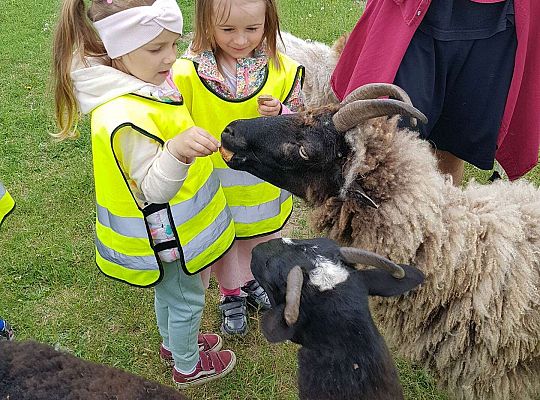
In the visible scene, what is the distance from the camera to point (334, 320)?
2.06 meters

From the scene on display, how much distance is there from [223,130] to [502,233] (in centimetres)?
146

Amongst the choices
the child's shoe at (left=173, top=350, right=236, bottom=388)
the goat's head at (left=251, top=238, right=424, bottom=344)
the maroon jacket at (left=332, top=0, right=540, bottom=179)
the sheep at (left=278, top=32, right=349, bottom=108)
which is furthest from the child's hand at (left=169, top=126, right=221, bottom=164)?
the sheep at (left=278, top=32, right=349, bottom=108)

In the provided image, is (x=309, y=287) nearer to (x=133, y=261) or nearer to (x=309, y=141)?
(x=309, y=141)

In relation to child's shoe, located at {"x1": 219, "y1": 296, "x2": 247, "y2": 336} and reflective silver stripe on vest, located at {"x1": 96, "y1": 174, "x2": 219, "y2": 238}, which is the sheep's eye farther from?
child's shoe, located at {"x1": 219, "y1": 296, "x2": 247, "y2": 336}

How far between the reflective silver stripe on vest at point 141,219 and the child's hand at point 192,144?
40 cm

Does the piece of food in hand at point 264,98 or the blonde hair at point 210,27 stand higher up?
the blonde hair at point 210,27

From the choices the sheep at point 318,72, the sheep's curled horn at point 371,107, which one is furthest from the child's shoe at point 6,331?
the sheep at point 318,72

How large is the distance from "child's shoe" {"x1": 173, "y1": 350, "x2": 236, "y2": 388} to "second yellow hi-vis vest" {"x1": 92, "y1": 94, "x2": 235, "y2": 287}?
3.11 ft

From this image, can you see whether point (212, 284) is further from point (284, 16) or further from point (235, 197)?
point (284, 16)

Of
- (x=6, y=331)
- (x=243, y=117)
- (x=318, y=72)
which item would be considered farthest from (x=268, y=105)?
(x=318, y=72)

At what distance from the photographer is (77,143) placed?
6.34m

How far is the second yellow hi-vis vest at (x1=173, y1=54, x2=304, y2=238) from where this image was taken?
9.69ft

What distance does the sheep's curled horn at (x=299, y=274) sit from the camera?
6.45 feet

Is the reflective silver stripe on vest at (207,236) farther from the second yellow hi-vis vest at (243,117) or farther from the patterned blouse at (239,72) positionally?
the patterned blouse at (239,72)
